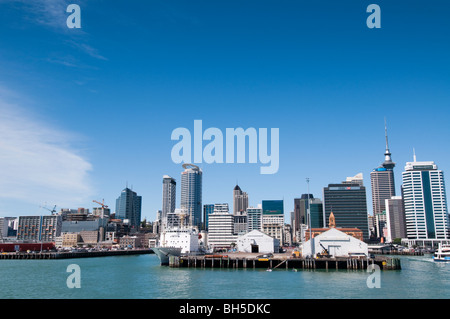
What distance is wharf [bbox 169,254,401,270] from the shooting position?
6038 centimetres

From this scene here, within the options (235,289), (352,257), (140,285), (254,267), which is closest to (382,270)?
(352,257)

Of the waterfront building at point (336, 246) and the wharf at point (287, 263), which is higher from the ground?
the waterfront building at point (336, 246)

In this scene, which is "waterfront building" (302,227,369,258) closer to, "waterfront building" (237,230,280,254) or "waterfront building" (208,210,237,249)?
"waterfront building" (237,230,280,254)

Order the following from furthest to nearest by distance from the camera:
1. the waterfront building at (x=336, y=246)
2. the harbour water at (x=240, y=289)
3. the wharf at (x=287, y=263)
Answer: the waterfront building at (x=336, y=246), the wharf at (x=287, y=263), the harbour water at (x=240, y=289)

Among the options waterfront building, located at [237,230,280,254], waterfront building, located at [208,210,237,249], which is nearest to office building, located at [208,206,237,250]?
waterfront building, located at [208,210,237,249]

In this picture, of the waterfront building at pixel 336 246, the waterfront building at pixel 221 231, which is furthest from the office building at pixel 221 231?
the waterfront building at pixel 336 246

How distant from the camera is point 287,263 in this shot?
63625 mm

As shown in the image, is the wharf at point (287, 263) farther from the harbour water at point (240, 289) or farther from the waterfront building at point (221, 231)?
the waterfront building at point (221, 231)

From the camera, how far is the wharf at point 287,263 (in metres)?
60.4

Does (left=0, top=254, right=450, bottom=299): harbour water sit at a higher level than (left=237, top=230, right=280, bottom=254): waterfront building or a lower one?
lower

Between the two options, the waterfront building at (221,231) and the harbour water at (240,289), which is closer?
the harbour water at (240,289)

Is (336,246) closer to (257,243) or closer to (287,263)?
(287,263)

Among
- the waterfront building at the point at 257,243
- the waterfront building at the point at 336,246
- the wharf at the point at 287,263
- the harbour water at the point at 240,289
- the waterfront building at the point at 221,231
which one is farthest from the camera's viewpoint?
the waterfront building at the point at 221,231
